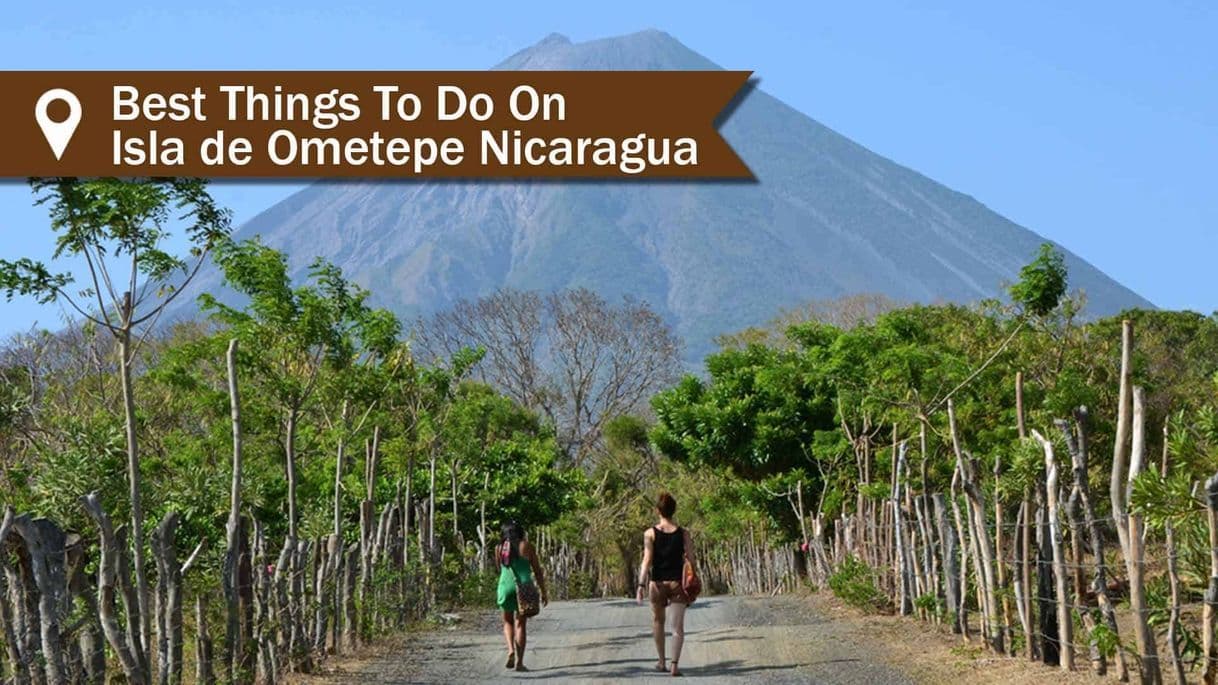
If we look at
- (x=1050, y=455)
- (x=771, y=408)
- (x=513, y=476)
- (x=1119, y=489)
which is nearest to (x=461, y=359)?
(x=771, y=408)

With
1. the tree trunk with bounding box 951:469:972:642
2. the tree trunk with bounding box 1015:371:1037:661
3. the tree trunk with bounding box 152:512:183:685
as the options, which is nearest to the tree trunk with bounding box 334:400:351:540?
the tree trunk with bounding box 152:512:183:685

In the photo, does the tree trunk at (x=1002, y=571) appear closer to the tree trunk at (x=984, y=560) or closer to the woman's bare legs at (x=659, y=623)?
the tree trunk at (x=984, y=560)

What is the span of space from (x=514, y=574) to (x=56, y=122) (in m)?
5.57

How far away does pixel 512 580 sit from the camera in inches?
613

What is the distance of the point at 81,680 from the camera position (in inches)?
441

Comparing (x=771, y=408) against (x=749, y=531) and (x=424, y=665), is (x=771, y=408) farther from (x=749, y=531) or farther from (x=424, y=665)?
(x=424, y=665)

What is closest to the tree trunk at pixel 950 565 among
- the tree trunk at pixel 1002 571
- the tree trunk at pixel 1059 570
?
the tree trunk at pixel 1002 571

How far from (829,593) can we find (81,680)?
1627 cm

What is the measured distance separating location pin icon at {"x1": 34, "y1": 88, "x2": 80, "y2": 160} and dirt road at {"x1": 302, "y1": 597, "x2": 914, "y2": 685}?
17.0 ft

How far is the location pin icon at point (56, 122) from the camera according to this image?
13273 millimetres

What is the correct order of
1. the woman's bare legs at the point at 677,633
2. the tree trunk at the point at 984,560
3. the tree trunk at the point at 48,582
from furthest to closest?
the tree trunk at the point at 984,560
the woman's bare legs at the point at 677,633
the tree trunk at the point at 48,582

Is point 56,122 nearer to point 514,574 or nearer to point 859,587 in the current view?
point 514,574

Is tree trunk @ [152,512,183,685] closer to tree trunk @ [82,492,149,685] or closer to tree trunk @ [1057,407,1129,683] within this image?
tree trunk @ [82,492,149,685]

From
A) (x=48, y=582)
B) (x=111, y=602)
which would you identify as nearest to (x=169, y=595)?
(x=111, y=602)
